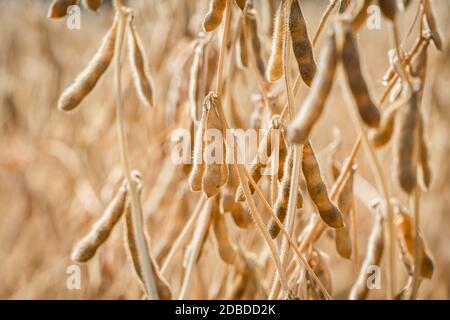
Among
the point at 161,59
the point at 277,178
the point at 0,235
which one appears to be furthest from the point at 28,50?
the point at 277,178

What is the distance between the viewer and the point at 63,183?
95.7 inches

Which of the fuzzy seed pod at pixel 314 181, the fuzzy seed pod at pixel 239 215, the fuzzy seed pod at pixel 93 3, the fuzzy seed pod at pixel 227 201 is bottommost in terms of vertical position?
the fuzzy seed pod at pixel 239 215

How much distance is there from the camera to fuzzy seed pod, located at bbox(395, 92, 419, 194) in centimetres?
68

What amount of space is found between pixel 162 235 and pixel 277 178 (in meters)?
0.82

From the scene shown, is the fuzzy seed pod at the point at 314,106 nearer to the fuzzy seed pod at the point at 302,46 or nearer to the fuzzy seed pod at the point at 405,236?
the fuzzy seed pod at the point at 302,46

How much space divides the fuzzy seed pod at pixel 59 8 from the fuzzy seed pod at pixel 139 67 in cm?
12

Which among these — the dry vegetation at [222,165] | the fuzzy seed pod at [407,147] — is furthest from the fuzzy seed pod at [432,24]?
the fuzzy seed pod at [407,147]

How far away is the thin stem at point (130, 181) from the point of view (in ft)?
3.12

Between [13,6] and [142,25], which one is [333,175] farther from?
[13,6]

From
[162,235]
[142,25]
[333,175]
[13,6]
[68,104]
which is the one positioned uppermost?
[13,6]

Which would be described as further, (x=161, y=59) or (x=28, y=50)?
(x=28, y=50)

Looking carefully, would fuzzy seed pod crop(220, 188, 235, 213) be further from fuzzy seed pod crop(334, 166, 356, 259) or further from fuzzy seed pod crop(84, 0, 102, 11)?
fuzzy seed pod crop(84, 0, 102, 11)
